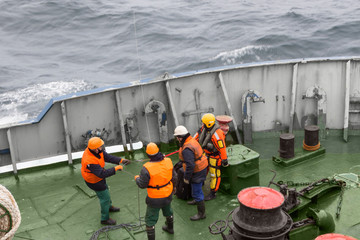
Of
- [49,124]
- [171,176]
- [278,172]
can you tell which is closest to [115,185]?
[49,124]

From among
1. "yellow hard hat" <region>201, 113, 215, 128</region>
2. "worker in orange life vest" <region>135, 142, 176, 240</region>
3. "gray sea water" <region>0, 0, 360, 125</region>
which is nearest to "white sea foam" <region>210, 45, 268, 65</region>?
"gray sea water" <region>0, 0, 360, 125</region>

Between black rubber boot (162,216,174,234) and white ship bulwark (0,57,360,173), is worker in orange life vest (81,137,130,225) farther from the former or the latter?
white ship bulwark (0,57,360,173)

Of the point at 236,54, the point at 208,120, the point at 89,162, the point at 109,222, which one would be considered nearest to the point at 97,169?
the point at 89,162

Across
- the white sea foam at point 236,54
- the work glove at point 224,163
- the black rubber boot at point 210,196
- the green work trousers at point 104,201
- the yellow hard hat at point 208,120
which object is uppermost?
the white sea foam at point 236,54

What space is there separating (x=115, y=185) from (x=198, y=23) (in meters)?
18.2

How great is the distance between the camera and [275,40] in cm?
2014

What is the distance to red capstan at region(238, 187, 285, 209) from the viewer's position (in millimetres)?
4445

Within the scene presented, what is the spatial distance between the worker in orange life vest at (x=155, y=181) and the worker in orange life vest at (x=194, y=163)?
355mm

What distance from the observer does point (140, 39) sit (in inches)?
875

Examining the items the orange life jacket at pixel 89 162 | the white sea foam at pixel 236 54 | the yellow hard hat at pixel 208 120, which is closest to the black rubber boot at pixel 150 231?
the orange life jacket at pixel 89 162

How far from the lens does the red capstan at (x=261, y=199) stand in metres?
4.45

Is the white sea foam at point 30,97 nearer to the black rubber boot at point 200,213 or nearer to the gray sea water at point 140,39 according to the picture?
the gray sea water at point 140,39

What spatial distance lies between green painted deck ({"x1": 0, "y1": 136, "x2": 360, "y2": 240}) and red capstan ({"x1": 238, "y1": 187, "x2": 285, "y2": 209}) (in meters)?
1.47

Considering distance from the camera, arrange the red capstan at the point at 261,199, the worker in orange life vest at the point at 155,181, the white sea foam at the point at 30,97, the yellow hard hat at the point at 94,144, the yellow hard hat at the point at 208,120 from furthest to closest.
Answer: the white sea foam at the point at 30,97 < the yellow hard hat at the point at 208,120 < the yellow hard hat at the point at 94,144 < the worker in orange life vest at the point at 155,181 < the red capstan at the point at 261,199
